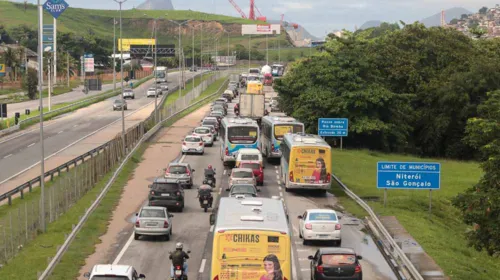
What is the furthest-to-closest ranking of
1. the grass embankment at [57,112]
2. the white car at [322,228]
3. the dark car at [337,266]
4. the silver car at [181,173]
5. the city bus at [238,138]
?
the grass embankment at [57,112] < the city bus at [238,138] < the silver car at [181,173] < the white car at [322,228] < the dark car at [337,266]

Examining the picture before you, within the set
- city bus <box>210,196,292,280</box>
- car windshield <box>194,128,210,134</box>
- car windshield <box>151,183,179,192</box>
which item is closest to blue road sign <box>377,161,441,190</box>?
car windshield <box>151,183,179,192</box>

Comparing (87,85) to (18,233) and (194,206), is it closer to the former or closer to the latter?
(194,206)

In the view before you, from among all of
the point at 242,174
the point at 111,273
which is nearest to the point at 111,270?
the point at 111,273

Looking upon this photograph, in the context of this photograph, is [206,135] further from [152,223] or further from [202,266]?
[202,266]

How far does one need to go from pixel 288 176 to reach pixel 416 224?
8748 mm

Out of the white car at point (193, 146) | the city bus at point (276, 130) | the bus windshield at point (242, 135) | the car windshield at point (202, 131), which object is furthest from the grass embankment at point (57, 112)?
the bus windshield at point (242, 135)

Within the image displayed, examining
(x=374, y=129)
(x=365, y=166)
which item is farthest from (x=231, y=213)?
(x=374, y=129)

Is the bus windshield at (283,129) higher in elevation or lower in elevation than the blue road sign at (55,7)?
lower

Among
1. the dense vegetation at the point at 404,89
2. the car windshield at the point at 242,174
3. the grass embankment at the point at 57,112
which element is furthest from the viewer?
the grass embankment at the point at 57,112

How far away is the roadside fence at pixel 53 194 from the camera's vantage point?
32500mm

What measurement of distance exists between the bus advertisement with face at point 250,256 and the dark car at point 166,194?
20.1 meters

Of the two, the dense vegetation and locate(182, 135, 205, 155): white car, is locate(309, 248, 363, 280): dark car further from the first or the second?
the dense vegetation

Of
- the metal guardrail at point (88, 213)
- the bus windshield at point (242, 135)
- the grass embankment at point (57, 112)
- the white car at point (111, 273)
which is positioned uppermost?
the bus windshield at point (242, 135)

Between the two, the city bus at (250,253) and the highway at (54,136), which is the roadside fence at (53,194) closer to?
the highway at (54,136)
